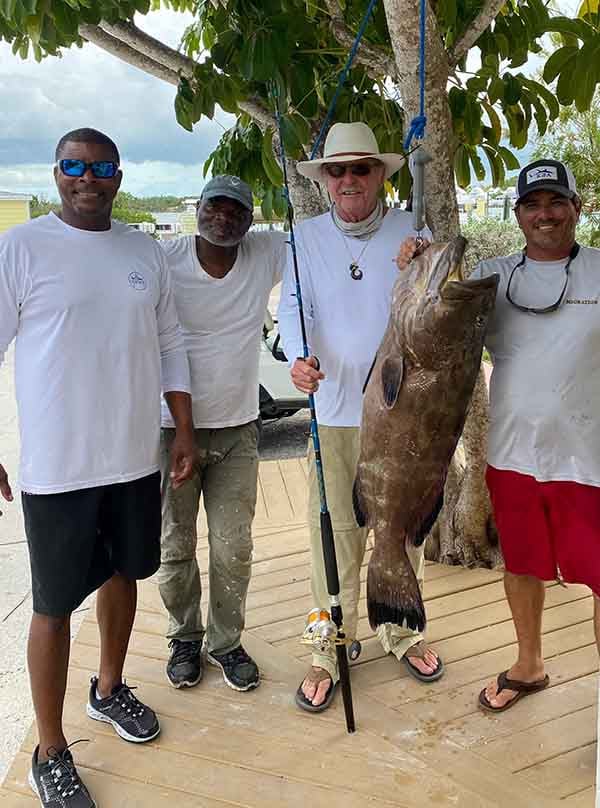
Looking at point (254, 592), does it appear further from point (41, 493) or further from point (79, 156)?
point (79, 156)

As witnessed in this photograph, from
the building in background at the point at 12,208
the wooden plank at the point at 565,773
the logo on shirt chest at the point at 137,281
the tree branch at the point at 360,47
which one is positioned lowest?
the wooden plank at the point at 565,773

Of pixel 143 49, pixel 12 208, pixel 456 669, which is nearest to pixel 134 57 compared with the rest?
pixel 143 49

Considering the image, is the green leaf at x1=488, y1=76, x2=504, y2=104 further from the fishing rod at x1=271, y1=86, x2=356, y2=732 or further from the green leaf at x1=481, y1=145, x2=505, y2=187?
the fishing rod at x1=271, y1=86, x2=356, y2=732

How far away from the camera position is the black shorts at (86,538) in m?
2.40

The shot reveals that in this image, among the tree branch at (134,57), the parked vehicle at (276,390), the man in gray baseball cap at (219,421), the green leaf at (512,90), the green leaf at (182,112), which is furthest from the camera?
the parked vehicle at (276,390)

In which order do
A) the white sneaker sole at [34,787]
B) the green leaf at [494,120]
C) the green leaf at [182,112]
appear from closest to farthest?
1. the white sneaker sole at [34,787]
2. the green leaf at [182,112]
3. the green leaf at [494,120]

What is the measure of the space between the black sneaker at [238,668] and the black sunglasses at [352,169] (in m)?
2.07

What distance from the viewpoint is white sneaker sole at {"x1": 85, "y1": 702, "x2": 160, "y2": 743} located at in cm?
275

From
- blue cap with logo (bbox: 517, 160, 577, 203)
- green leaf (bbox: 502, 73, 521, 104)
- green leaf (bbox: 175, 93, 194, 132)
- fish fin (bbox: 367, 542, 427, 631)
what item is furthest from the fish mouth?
green leaf (bbox: 175, 93, 194, 132)

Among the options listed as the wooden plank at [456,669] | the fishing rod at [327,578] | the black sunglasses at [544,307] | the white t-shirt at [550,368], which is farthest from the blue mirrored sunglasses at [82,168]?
the wooden plank at [456,669]

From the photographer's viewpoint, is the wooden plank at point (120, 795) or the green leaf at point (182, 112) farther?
the green leaf at point (182, 112)

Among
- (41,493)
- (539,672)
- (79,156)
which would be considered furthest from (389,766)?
(79,156)

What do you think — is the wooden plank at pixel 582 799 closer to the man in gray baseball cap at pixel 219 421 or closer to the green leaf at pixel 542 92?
the man in gray baseball cap at pixel 219 421

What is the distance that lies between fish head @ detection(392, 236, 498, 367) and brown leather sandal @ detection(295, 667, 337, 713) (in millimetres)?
1530
